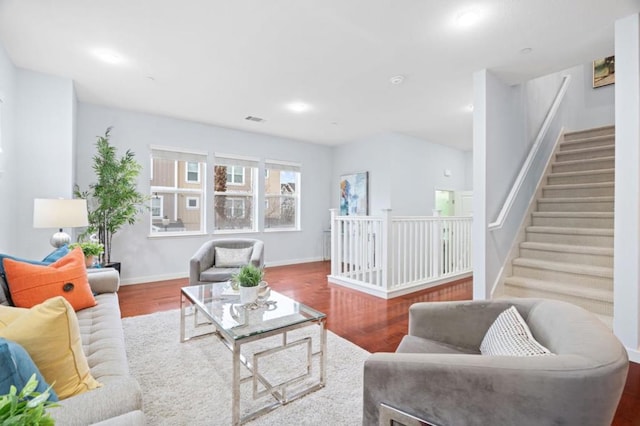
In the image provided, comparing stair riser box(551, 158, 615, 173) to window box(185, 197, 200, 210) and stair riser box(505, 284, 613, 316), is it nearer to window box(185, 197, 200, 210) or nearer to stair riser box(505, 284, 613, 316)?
stair riser box(505, 284, 613, 316)

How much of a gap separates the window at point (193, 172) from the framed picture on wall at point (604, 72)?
7.00 m

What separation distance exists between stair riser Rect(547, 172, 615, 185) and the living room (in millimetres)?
1491

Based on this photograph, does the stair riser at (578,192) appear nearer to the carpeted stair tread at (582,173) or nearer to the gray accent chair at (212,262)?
the carpeted stair tread at (582,173)

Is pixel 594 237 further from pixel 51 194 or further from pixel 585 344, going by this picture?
pixel 51 194

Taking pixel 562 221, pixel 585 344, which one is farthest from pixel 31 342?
pixel 562 221

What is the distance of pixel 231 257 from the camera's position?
12.3 ft

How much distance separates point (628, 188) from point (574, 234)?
132 cm

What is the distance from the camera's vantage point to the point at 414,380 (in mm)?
1058

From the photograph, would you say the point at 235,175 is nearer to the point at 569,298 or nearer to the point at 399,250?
the point at 399,250

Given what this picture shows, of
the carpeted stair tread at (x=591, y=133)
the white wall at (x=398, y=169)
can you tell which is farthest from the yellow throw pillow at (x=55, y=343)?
the carpeted stair tread at (x=591, y=133)

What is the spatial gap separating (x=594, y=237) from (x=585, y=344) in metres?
3.22

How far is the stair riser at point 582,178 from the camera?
3826 millimetres

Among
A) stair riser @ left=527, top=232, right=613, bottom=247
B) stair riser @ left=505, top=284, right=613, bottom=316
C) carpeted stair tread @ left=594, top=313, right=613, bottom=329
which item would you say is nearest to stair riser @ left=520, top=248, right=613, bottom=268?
stair riser @ left=527, top=232, right=613, bottom=247

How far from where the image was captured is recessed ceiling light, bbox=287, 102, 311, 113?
14.1ft
